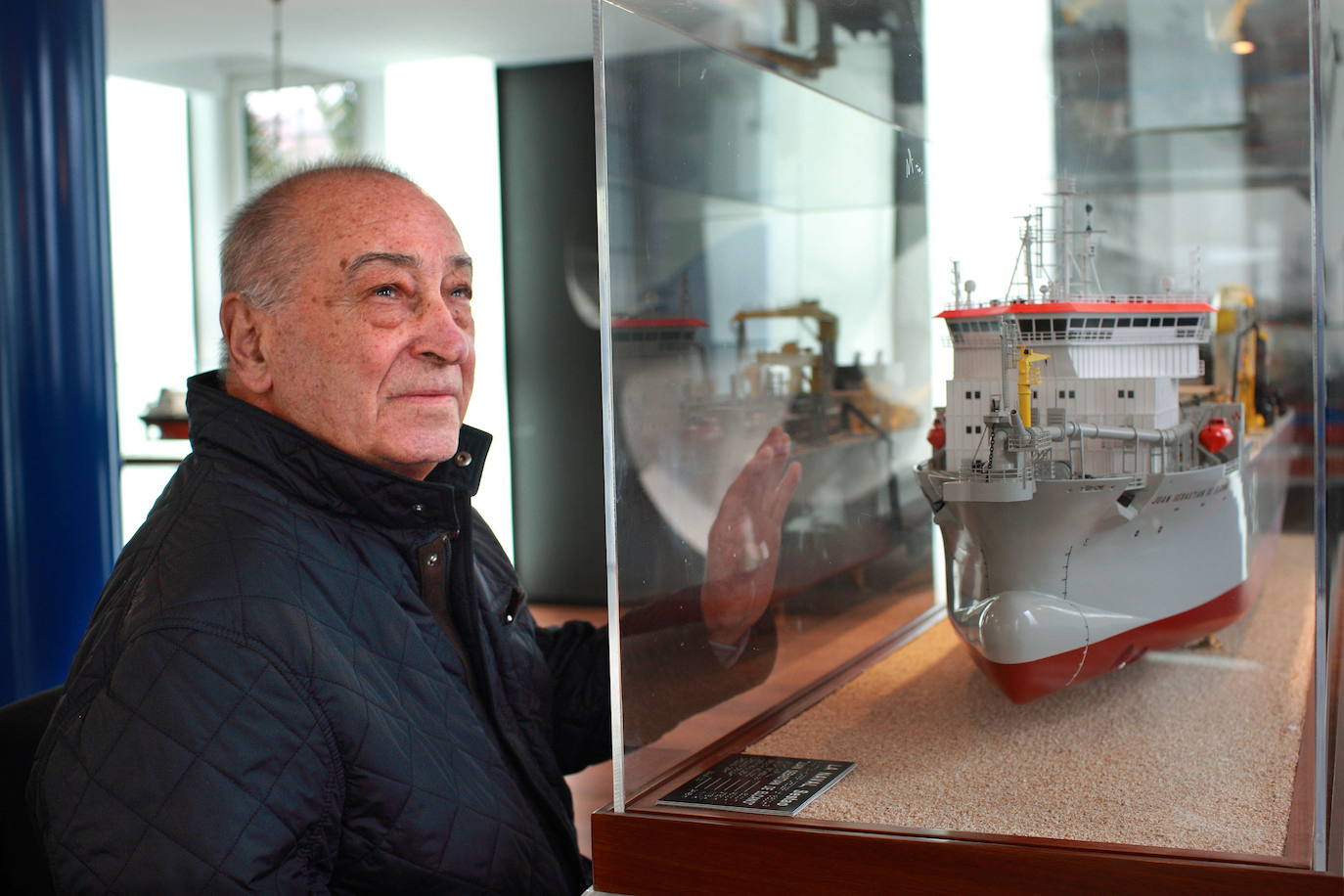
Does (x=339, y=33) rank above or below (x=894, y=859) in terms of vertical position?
above

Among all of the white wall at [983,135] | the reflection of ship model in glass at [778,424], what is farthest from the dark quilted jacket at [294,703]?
the white wall at [983,135]

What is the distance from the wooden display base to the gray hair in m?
0.59

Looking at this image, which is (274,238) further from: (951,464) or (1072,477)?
(1072,477)

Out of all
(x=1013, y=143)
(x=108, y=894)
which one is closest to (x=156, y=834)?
(x=108, y=894)

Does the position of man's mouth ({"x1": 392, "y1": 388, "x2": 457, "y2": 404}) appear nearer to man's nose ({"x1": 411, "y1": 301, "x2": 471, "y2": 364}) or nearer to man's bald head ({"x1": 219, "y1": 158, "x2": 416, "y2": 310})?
man's nose ({"x1": 411, "y1": 301, "x2": 471, "y2": 364})

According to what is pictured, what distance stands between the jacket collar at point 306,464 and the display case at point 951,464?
204 millimetres

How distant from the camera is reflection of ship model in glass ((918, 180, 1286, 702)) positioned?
53.1 inches

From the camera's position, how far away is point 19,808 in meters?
1.13

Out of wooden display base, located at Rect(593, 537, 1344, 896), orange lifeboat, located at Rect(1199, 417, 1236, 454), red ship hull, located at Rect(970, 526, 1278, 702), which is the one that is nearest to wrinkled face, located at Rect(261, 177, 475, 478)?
wooden display base, located at Rect(593, 537, 1344, 896)

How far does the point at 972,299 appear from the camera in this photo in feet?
4.96

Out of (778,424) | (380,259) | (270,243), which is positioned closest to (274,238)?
(270,243)

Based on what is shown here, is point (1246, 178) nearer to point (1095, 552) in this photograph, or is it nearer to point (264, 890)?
point (1095, 552)

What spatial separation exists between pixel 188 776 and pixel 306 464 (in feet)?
1.04

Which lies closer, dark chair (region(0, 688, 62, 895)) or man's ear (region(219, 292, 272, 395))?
dark chair (region(0, 688, 62, 895))
